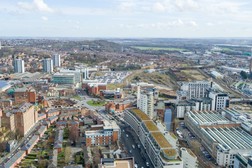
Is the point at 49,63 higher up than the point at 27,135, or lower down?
higher up

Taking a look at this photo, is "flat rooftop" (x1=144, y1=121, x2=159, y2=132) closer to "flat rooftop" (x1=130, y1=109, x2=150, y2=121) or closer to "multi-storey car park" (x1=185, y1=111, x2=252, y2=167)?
"flat rooftop" (x1=130, y1=109, x2=150, y2=121)

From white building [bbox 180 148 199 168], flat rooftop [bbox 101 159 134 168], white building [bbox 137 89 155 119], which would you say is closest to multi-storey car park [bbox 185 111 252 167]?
white building [bbox 180 148 199 168]

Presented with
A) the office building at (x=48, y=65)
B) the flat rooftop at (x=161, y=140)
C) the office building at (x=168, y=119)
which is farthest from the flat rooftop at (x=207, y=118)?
the office building at (x=48, y=65)

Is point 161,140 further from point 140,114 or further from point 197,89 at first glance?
point 197,89

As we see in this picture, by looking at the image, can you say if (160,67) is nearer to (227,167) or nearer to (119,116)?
(119,116)

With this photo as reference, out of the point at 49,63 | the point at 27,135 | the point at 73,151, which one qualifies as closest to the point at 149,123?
the point at 73,151

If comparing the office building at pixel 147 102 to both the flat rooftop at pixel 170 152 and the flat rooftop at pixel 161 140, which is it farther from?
the flat rooftop at pixel 170 152
